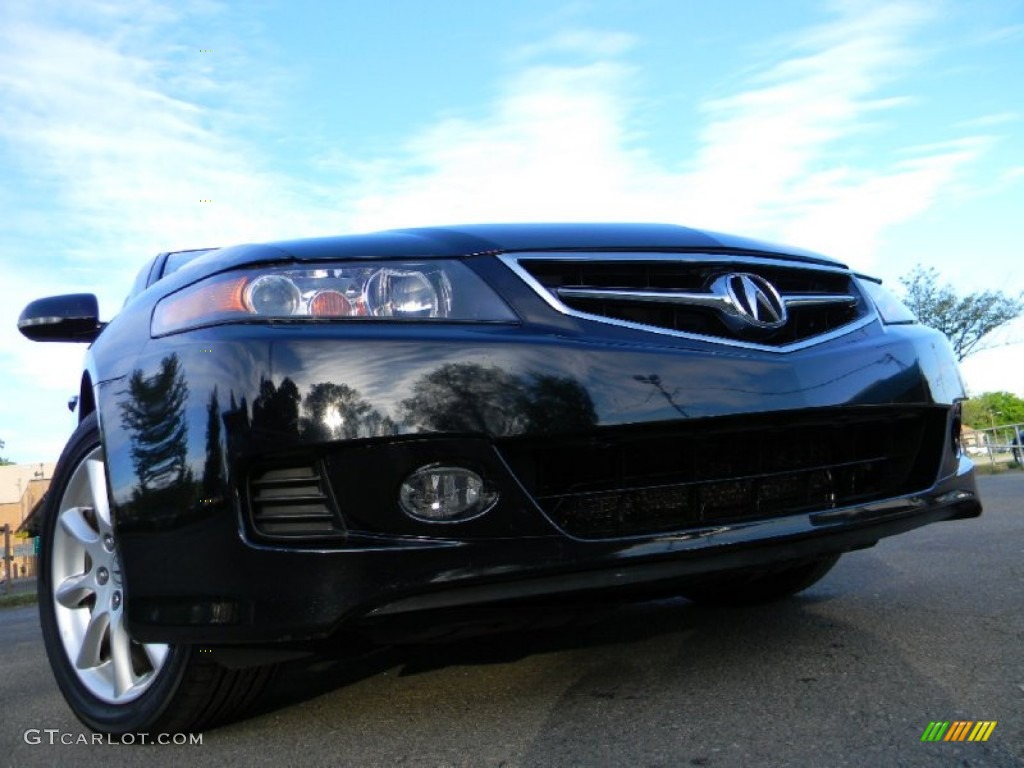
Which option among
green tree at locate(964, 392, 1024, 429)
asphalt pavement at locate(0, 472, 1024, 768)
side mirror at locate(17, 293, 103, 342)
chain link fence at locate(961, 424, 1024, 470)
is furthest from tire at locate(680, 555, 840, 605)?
green tree at locate(964, 392, 1024, 429)

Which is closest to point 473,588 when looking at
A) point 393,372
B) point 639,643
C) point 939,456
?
point 393,372

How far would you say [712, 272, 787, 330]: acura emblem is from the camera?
2.32 meters

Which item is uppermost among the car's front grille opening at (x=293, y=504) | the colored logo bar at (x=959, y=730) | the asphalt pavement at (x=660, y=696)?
the car's front grille opening at (x=293, y=504)

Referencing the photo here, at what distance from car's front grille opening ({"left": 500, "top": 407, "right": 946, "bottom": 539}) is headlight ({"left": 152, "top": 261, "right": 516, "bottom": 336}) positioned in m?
0.33

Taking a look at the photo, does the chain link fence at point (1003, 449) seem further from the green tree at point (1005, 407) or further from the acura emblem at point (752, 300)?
the green tree at point (1005, 407)

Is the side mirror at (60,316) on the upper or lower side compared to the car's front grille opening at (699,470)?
upper

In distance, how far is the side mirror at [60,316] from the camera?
3.16 m

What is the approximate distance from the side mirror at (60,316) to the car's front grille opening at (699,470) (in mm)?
1741

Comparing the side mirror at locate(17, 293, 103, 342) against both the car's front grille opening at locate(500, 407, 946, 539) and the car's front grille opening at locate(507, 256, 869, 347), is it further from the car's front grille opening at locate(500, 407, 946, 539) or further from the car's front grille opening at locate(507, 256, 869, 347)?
the car's front grille opening at locate(500, 407, 946, 539)

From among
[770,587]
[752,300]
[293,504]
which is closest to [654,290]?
[752,300]

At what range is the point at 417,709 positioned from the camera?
245cm

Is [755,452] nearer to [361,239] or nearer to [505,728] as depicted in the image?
[505,728]

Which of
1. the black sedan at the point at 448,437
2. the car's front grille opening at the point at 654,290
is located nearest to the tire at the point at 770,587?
the black sedan at the point at 448,437

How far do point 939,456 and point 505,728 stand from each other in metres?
1.33
